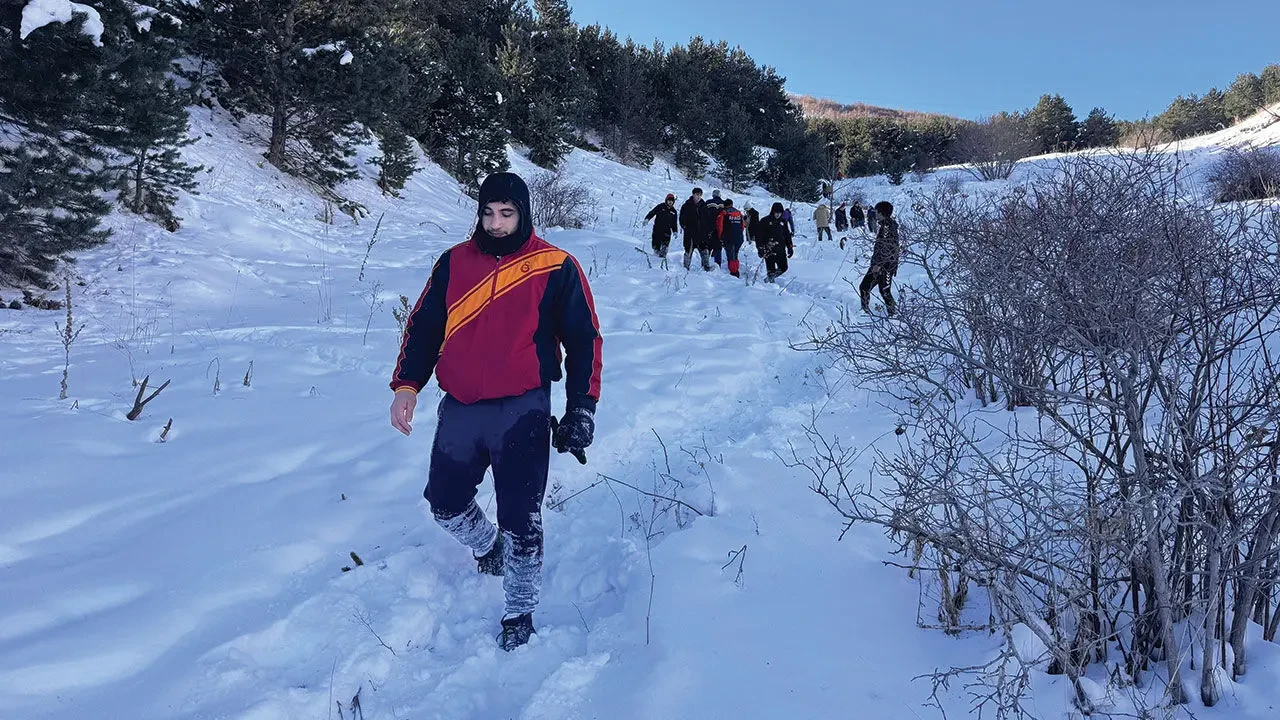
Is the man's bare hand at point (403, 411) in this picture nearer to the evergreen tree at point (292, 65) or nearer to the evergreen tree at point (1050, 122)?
A: the evergreen tree at point (292, 65)

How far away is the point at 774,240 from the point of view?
10.5 meters

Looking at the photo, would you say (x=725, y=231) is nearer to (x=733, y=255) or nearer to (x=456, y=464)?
(x=733, y=255)

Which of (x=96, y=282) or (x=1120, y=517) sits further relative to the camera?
(x=96, y=282)

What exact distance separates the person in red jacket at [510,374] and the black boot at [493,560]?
342 millimetres

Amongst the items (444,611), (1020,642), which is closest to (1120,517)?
(1020,642)

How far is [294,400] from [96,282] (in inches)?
148

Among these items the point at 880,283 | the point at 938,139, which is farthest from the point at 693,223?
the point at 938,139

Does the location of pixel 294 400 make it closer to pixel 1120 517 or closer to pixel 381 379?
pixel 381 379

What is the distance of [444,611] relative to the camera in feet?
8.33

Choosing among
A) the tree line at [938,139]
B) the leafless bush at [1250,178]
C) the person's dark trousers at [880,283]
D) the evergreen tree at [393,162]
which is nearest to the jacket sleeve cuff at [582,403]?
the leafless bush at [1250,178]

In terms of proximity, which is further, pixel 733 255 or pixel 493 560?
pixel 733 255

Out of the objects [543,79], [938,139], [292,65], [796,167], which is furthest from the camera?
[938,139]

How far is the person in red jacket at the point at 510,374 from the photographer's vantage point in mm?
2389

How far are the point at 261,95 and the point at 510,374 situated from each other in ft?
43.4
